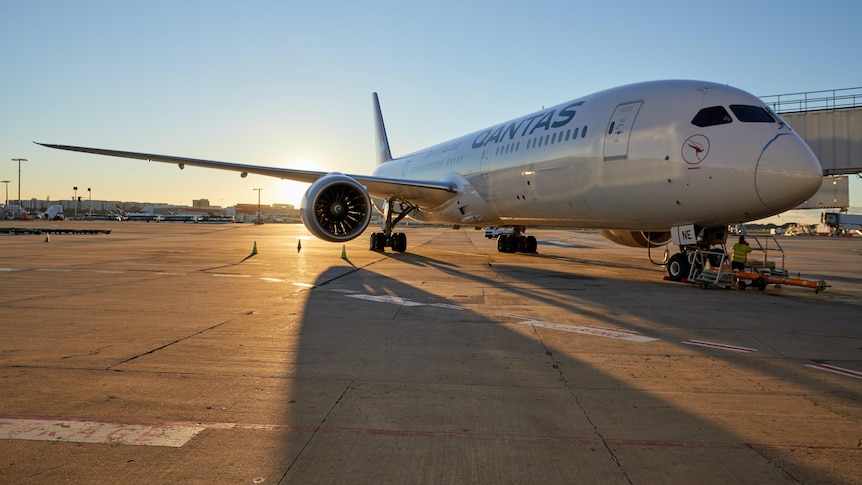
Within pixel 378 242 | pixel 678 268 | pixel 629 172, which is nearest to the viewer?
pixel 629 172

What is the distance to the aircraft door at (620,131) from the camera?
466 inches

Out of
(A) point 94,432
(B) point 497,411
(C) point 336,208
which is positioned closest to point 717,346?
(B) point 497,411

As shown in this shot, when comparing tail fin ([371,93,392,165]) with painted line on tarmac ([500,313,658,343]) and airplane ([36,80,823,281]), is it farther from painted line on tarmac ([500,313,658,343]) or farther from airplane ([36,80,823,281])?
painted line on tarmac ([500,313,658,343])

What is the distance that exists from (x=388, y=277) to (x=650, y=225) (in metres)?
5.84

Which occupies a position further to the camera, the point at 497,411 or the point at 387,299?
the point at 387,299

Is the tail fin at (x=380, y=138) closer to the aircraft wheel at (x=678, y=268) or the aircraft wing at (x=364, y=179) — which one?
the aircraft wing at (x=364, y=179)

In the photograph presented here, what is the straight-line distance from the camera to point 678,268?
12.6 m

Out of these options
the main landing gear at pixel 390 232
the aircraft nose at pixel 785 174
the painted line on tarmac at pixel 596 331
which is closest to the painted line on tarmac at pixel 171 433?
the painted line on tarmac at pixel 596 331

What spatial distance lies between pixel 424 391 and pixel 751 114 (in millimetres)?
9345

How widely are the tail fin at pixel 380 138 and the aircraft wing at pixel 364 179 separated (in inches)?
477

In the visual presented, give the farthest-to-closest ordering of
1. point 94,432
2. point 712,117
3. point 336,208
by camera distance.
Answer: point 336,208
point 712,117
point 94,432

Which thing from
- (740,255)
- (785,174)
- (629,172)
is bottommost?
(740,255)

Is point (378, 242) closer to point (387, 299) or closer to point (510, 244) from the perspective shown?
point (510, 244)

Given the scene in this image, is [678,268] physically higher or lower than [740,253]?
lower
